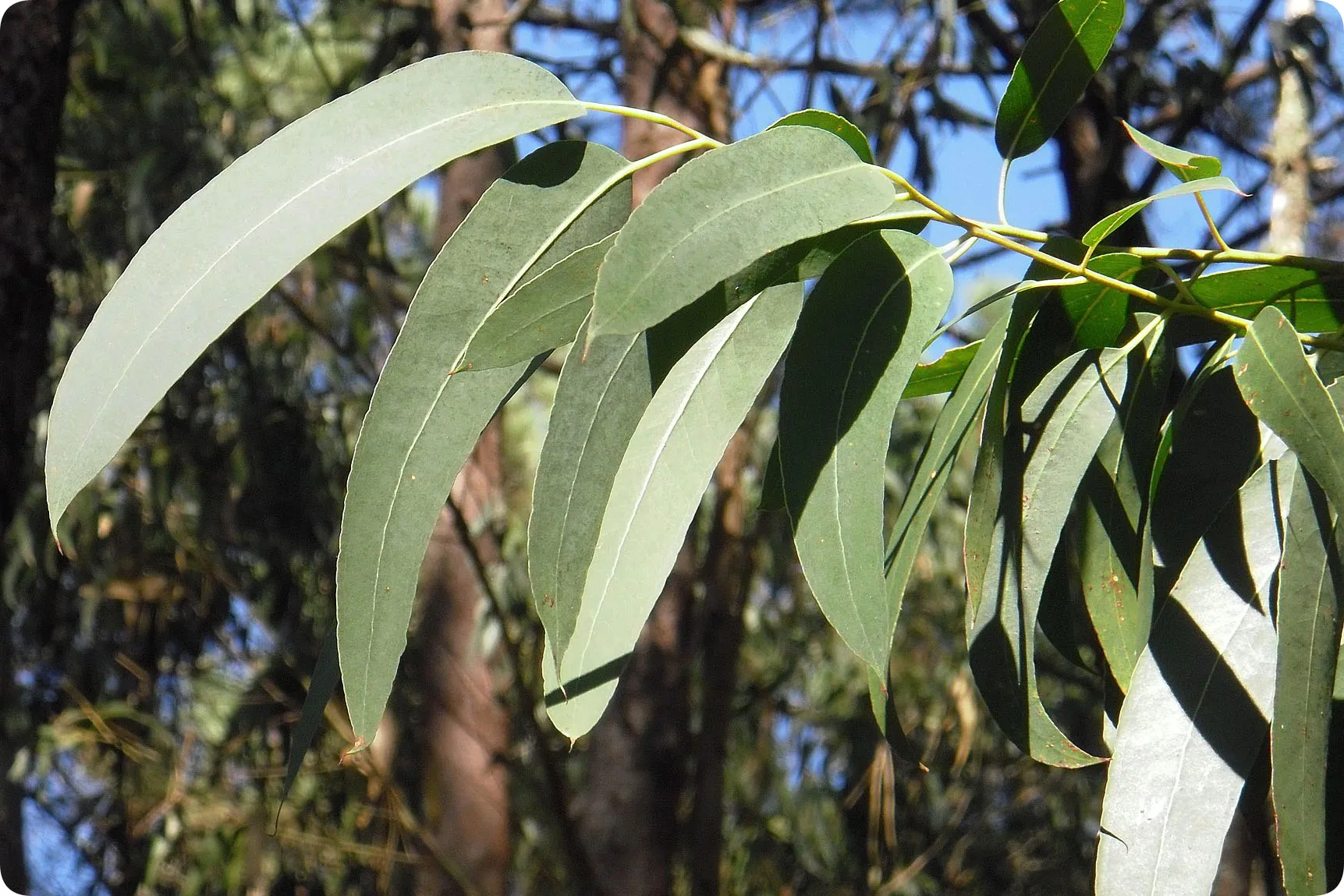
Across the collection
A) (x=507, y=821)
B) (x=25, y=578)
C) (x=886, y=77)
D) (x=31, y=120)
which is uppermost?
(x=886, y=77)

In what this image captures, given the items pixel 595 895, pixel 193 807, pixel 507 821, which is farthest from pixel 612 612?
pixel 193 807

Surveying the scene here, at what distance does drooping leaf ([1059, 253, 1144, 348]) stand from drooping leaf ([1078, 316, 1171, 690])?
2cm

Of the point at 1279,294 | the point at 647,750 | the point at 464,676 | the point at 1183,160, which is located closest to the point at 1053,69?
the point at 1183,160

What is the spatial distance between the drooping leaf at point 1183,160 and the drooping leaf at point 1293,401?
0.09 metres

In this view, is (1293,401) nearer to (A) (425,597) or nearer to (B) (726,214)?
(B) (726,214)

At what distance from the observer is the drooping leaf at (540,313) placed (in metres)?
0.58

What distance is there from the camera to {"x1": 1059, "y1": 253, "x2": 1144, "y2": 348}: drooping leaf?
700mm

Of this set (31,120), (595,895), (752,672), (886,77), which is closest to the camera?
(31,120)

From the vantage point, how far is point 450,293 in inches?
23.4

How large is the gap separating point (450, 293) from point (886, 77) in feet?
6.35

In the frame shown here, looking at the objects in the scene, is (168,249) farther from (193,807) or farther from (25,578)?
(193,807)

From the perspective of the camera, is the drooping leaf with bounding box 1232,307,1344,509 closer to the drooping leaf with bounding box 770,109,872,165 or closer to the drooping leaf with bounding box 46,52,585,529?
the drooping leaf with bounding box 770,109,872,165

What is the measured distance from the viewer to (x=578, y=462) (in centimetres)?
64

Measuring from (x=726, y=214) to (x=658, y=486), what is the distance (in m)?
0.17
